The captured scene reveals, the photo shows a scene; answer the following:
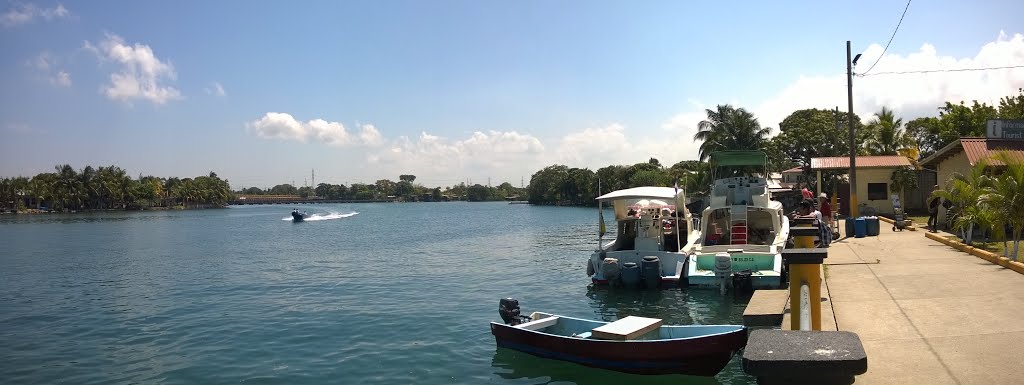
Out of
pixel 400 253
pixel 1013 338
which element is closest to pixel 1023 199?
pixel 1013 338

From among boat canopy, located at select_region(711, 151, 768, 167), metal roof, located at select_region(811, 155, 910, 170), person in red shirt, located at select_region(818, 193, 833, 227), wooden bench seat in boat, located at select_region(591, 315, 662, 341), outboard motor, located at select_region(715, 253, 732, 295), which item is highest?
metal roof, located at select_region(811, 155, 910, 170)

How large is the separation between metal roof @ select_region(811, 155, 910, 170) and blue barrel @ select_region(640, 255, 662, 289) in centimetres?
2123

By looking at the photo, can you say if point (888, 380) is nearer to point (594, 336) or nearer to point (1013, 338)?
point (1013, 338)

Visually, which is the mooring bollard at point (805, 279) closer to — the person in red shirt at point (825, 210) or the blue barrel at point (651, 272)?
the blue barrel at point (651, 272)

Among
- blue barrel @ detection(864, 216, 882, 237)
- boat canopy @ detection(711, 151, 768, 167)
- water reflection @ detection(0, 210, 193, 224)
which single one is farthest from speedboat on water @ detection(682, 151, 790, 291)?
water reflection @ detection(0, 210, 193, 224)

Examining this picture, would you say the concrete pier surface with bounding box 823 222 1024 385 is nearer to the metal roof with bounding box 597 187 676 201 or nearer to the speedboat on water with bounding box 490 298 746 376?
the speedboat on water with bounding box 490 298 746 376

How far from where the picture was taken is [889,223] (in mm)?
30281

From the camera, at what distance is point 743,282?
721 inches

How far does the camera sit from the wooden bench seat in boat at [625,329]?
1141 centimetres

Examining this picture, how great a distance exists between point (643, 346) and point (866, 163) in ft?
100

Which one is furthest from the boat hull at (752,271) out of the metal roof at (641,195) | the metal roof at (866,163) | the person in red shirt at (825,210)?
the metal roof at (866,163)

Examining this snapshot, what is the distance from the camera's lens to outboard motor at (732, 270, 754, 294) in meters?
18.3

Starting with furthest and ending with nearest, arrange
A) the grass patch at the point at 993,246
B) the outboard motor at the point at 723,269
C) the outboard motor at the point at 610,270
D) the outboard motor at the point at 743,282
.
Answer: the outboard motor at the point at 610,270 → the outboard motor at the point at 723,269 → the outboard motor at the point at 743,282 → the grass patch at the point at 993,246

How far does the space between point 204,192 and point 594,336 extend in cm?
19668
